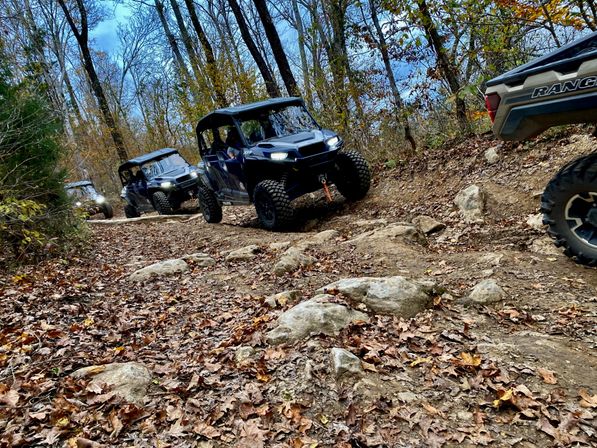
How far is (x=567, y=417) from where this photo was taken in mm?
2047

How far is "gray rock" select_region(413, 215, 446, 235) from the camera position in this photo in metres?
5.58

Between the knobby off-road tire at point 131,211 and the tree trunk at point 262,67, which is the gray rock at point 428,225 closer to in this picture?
the tree trunk at point 262,67

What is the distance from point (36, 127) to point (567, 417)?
304 inches

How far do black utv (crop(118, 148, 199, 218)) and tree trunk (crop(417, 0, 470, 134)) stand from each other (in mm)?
6660

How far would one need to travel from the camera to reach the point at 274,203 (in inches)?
261

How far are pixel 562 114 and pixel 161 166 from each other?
1168 centimetres

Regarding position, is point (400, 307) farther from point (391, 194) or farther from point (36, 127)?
point (36, 127)

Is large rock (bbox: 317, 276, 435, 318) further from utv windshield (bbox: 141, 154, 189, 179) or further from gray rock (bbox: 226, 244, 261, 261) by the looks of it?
utv windshield (bbox: 141, 154, 189, 179)

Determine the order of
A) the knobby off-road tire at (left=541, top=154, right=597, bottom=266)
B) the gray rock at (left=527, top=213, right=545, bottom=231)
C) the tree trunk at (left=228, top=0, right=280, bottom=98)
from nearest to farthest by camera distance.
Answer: the knobby off-road tire at (left=541, top=154, right=597, bottom=266) → the gray rock at (left=527, top=213, right=545, bottom=231) → the tree trunk at (left=228, top=0, right=280, bottom=98)

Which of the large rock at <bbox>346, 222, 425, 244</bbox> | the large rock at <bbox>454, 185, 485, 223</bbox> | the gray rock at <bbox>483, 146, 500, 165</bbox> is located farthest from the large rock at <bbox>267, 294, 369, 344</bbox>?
the gray rock at <bbox>483, 146, 500, 165</bbox>

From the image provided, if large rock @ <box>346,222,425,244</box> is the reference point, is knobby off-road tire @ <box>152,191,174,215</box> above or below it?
above

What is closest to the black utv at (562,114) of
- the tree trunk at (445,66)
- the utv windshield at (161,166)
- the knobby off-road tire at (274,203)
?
the knobby off-road tire at (274,203)

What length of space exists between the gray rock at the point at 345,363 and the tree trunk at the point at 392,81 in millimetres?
6902

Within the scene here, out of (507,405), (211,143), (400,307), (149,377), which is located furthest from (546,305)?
(211,143)
